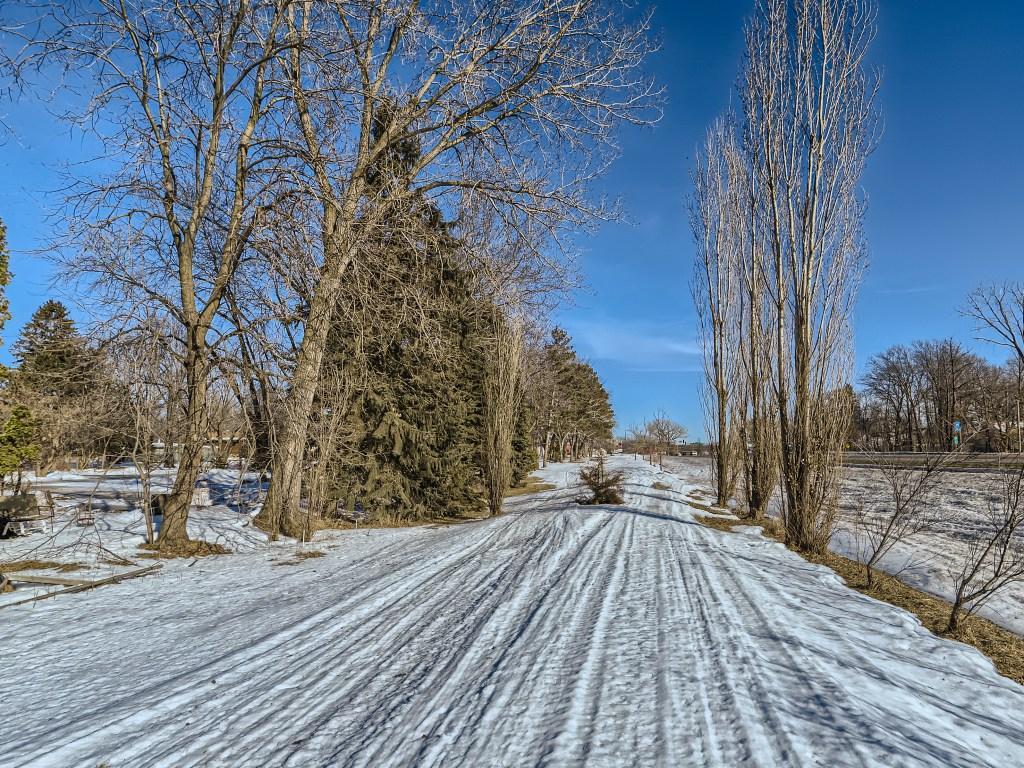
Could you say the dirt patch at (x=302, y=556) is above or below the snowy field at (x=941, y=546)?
above

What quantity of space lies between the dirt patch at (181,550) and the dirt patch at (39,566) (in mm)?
683

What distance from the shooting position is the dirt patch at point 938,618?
4004mm

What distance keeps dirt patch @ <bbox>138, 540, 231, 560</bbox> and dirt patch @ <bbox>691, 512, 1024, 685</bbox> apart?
800 cm

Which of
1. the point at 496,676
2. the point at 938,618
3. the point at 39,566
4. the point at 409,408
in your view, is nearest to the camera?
the point at 496,676

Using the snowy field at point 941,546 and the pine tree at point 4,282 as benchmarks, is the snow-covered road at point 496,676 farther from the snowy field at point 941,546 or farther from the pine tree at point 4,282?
the pine tree at point 4,282

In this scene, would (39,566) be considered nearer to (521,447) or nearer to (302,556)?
(302,556)

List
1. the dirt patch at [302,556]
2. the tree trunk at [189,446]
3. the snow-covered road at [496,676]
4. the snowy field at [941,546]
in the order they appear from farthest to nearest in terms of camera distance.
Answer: the tree trunk at [189,446] < the dirt patch at [302,556] < the snowy field at [941,546] < the snow-covered road at [496,676]

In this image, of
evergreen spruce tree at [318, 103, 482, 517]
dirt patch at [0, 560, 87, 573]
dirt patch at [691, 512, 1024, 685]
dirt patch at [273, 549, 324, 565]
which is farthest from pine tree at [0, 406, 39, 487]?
dirt patch at [691, 512, 1024, 685]

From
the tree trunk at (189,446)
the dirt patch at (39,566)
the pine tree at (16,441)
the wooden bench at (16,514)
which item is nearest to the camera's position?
the dirt patch at (39,566)

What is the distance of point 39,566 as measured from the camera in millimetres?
6070

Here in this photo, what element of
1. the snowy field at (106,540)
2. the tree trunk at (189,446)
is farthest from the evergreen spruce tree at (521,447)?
the tree trunk at (189,446)

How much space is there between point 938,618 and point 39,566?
9657 mm

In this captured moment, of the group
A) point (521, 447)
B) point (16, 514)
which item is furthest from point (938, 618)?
point (521, 447)

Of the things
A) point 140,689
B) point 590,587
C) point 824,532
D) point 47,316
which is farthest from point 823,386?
point 47,316
